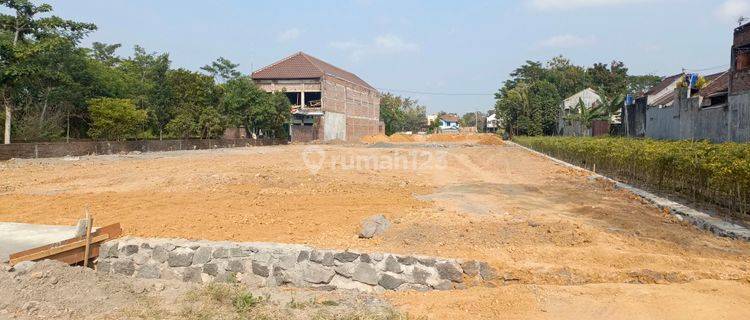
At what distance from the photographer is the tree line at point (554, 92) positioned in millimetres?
37516

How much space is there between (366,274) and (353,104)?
50.4 metres

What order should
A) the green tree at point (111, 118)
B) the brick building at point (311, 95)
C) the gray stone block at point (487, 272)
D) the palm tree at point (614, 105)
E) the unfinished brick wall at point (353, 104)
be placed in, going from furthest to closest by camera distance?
the unfinished brick wall at point (353, 104), the brick building at point (311, 95), the palm tree at point (614, 105), the green tree at point (111, 118), the gray stone block at point (487, 272)

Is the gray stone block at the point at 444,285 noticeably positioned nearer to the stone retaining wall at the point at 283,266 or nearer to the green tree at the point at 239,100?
the stone retaining wall at the point at 283,266

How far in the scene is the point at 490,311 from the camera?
4656 mm

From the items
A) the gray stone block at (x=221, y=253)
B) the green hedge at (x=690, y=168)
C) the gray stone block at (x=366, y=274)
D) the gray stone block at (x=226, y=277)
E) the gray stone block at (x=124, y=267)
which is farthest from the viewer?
the green hedge at (x=690, y=168)

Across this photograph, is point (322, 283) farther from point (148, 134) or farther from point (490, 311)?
point (148, 134)

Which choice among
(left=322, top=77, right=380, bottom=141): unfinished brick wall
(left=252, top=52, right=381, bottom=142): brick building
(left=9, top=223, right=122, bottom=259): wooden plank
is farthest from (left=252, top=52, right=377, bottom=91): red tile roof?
(left=9, top=223, right=122, bottom=259): wooden plank

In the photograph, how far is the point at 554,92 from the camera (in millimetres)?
50719

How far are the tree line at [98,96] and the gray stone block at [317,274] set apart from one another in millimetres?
22221

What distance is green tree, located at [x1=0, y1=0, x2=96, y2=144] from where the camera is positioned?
Answer: 21586 mm

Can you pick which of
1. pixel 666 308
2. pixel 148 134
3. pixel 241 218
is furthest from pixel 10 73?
pixel 666 308

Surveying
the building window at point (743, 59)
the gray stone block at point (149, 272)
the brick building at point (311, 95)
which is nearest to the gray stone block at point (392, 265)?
the gray stone block at point (149, 272)

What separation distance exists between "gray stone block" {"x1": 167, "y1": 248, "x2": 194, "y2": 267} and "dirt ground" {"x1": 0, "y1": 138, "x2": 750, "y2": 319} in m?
0.75

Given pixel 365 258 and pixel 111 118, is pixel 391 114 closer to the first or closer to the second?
pixel 111 118
